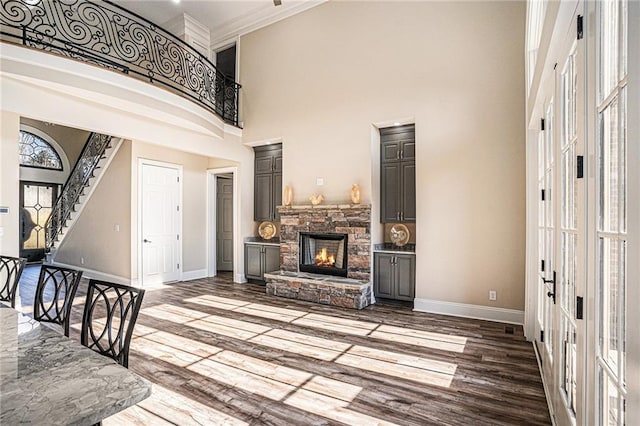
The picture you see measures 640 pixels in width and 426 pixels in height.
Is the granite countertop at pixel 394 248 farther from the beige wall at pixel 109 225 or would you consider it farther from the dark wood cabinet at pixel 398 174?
the beige wall at pixel 109 225

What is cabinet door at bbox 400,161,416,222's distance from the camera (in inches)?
211

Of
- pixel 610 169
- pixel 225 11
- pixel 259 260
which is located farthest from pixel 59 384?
pixel 225 11

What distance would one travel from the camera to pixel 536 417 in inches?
91.6

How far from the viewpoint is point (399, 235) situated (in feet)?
18.3

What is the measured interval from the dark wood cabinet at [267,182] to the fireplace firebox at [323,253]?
1.11m

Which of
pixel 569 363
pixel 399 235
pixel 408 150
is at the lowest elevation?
pixel 569 363

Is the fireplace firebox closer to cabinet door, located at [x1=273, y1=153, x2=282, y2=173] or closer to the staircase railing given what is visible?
cabinet door, located at [x1=273, y1=153, x2=282, y2=173]

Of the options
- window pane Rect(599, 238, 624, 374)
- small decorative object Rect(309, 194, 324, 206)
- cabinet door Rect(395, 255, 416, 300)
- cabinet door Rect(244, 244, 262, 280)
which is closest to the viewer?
window pane Rect(599, 238, 624, 374)

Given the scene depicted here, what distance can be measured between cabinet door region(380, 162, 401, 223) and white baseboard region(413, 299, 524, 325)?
1380 mm

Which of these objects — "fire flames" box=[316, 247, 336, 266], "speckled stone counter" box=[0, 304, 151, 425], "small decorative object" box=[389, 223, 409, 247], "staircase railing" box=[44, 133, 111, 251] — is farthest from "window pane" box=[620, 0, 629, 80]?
"staircase railing" box=[44, 133, 111, 251]

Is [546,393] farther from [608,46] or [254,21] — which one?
[254,21]

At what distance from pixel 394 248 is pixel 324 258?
1210mm

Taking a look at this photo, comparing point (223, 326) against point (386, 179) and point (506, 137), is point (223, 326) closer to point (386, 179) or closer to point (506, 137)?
point (386, 179)

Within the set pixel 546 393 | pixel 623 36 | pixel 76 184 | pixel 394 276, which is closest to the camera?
pixel 623 36
